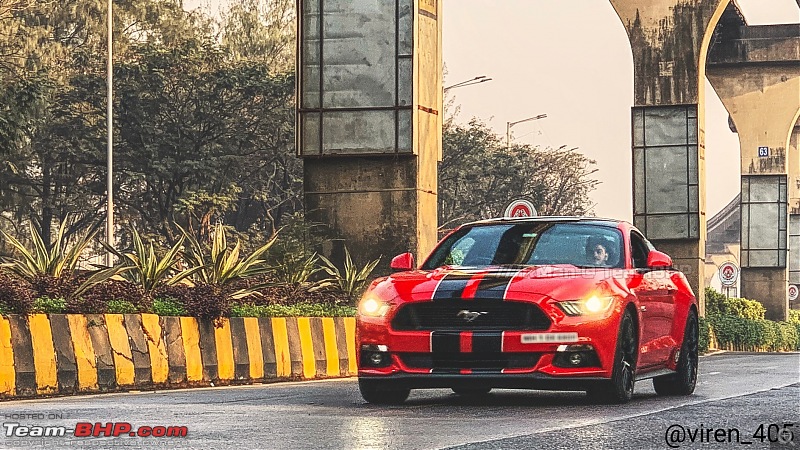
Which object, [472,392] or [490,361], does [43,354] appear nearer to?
[472,392]

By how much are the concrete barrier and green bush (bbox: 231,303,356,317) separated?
18 cm

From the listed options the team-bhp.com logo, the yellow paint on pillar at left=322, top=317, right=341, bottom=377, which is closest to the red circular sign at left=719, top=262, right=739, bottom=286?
the yellow paint on pillar at left=322, top=317, right=341, bottom=377

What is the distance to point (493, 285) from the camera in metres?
11.3

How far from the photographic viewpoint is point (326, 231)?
2277 centimetres

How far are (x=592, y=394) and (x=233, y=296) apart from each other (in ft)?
19.5

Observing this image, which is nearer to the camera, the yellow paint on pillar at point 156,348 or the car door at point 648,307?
the car door at point 648,307

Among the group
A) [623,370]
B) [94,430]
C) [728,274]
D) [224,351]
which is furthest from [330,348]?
[728,274]

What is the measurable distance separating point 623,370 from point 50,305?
16.3ft

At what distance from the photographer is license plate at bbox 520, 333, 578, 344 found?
36.6ft

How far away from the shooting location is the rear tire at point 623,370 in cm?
1147

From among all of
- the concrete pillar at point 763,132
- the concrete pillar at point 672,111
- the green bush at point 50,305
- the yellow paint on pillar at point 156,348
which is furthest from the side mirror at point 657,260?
the concrete pillar at point 763,132

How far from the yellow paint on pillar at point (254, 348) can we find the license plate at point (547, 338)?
17.7 feet

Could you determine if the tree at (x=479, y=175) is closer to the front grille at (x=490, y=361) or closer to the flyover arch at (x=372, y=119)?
the flyover arch at (x=372, y=119)

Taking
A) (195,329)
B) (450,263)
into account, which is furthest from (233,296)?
(450,263)
